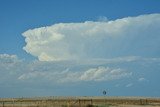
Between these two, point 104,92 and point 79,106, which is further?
point 104,92

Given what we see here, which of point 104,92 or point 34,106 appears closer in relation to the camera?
point 34,106

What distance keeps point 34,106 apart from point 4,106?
6809 millimetres

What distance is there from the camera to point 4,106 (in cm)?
8512

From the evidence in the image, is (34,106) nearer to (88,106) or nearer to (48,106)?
(48,106)

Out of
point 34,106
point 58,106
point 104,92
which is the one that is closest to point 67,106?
point 58,106

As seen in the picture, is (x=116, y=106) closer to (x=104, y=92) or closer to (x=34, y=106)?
(x=34, y=106)

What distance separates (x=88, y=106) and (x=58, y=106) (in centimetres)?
590

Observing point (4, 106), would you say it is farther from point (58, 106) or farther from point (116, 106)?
point (116, 106)

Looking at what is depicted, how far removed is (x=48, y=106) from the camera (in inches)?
3214

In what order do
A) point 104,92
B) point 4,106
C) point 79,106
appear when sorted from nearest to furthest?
point 79,106 → point 4,106 → point 104,92

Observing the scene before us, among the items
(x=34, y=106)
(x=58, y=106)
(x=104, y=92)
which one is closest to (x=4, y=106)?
(x=34, y=106)

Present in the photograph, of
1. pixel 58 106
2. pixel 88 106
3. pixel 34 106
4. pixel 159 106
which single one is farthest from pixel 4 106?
pixel 159 106

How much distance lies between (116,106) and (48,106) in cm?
1359

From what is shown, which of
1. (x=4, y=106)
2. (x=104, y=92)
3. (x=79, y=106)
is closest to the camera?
(x=79, y=106)
